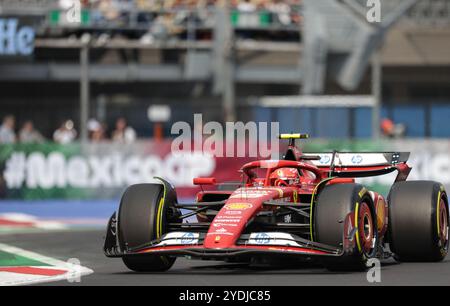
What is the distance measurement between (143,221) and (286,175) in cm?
172

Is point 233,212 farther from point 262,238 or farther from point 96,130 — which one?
point 96,130

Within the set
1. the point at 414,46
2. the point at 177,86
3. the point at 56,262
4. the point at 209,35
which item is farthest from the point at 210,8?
the point at 56,262

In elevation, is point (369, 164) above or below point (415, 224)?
above

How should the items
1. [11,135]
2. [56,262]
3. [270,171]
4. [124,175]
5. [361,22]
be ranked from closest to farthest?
[270,171] → [56,262] → [124,175] → [11,135] → [361,22]

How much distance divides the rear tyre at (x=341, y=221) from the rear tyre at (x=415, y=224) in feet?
3.38

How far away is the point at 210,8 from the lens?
31641 millimetres

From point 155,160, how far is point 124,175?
76 centimetres

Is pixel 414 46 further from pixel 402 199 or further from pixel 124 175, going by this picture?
pixel 402 199

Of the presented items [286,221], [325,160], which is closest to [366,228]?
[286,221]

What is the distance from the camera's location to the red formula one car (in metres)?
10.7

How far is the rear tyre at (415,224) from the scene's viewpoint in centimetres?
1219

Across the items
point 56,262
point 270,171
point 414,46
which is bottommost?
point 56,262

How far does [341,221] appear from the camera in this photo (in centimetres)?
1071

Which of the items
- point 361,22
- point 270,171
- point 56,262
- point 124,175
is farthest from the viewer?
point 361,22
